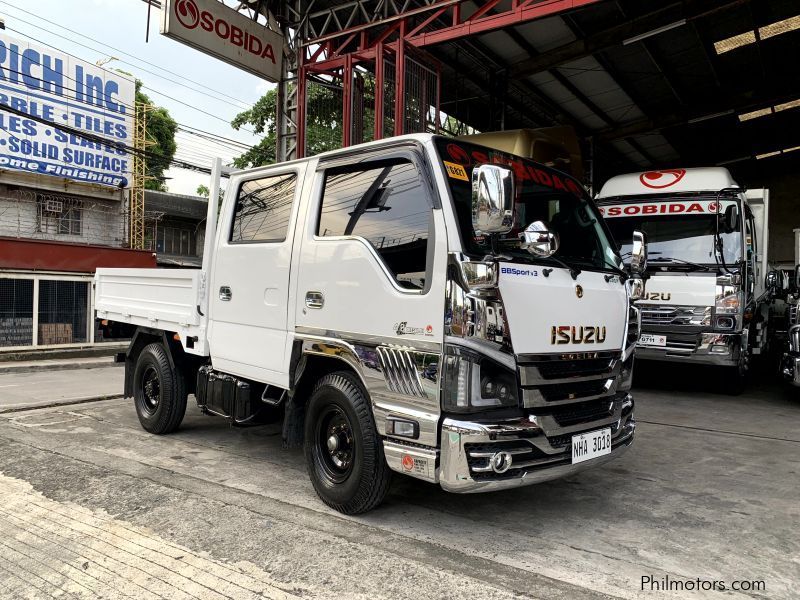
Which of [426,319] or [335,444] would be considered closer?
[426,319]

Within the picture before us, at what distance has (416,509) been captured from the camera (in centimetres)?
393

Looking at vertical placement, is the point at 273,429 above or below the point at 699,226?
below

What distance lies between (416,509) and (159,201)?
21897mm

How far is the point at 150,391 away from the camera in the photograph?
6.02m

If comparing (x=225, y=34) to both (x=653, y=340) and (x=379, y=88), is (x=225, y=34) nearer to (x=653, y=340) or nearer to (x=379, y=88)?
(x=379, y=88)

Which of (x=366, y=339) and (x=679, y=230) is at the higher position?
(x=679, y=230)

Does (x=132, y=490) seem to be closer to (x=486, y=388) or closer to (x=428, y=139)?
(x=486, y=388)

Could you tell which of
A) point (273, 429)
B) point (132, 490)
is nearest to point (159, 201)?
point (273, 429)

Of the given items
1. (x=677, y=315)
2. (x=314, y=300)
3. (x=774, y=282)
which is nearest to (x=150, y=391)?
(x=314, y=300)

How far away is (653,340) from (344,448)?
566 cm

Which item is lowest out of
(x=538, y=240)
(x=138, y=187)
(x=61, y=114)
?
(x=538, y=240)

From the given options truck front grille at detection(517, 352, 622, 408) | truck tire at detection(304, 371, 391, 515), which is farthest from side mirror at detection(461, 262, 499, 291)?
truck tire at detection(304, 371, 391, 515)

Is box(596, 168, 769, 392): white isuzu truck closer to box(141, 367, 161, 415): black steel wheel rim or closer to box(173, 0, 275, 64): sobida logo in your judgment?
box(141, 367, 161, 415): black steel wheel rim

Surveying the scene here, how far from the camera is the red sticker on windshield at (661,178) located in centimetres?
845
